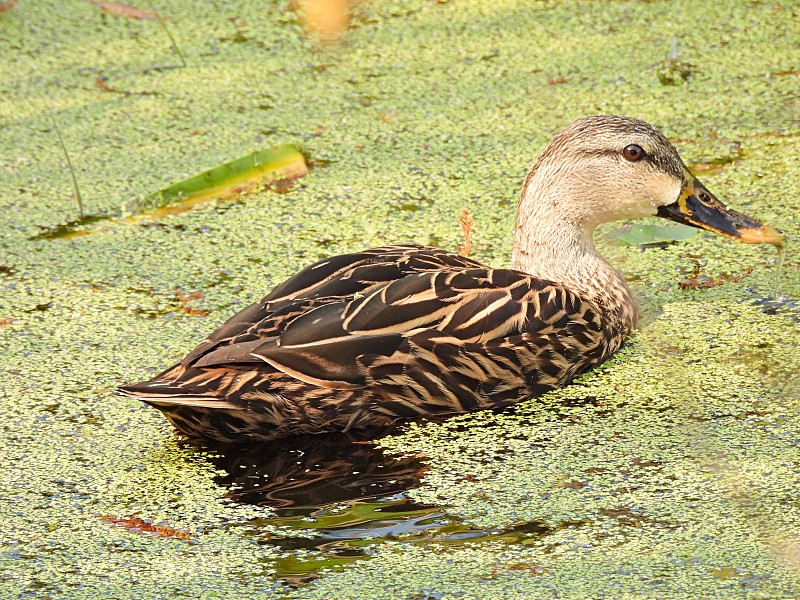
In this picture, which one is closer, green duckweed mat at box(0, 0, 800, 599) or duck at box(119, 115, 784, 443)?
green duckweed mat at box(0, 0, 800, 599)

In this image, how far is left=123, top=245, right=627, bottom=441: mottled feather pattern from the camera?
13.3ft

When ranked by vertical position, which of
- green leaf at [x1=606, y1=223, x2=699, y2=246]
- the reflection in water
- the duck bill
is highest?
the duck bill


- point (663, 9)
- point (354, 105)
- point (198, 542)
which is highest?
point (663, 9)

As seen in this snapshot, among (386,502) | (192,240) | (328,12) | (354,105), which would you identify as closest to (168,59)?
(354,105)

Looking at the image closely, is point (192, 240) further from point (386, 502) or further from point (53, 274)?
point (386, 502)

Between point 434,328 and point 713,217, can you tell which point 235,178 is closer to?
point 434,328

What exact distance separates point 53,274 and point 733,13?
13.2 ft

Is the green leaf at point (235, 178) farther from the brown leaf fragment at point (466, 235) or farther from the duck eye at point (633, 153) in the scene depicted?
the duck eye at point (633, 153)

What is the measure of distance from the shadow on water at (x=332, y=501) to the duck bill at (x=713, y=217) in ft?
5.07

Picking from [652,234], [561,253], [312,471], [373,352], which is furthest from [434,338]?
[652,234]

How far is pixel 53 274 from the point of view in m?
5.29

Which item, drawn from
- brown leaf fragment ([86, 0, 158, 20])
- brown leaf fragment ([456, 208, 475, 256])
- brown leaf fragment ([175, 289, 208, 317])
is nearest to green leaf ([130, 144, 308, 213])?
brown leaf fragment ([175, 289, 208, 317])

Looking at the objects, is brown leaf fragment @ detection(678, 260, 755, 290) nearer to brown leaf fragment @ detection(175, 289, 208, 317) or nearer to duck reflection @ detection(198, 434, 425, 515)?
duck reflection @ detection(198, 434, 425, 515)

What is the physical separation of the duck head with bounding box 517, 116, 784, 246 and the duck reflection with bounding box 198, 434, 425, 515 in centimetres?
124
